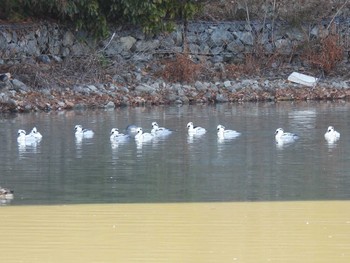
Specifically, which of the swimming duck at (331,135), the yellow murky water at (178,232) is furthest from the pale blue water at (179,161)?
the yellow murky water at (178,232)

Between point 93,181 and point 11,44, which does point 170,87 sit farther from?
point 93,181

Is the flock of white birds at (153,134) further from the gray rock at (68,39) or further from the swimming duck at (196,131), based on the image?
the gray rock at (68,39)

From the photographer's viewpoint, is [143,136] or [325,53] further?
[325,53]

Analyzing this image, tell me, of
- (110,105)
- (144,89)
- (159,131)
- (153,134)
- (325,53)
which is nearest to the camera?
(153,134)

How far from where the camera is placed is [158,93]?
31.1m

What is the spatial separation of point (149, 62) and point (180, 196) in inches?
760

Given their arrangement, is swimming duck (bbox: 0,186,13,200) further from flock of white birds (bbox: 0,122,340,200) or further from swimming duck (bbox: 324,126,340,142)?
swimming duck (bbox: 324,126,340,142)

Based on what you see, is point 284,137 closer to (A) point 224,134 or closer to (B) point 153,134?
(A) point 224,134

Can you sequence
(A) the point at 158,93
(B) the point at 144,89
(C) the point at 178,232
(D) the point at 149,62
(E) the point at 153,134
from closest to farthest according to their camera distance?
(C) the point at 178,232 < (E) the point at 153,134 < (A) the point at 158,93 < (B) the point at 144,89 < (D) the point at 149,62

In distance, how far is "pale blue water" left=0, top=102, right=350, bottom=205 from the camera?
14.8m

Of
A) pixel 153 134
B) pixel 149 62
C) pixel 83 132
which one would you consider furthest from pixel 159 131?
pixel 149 62

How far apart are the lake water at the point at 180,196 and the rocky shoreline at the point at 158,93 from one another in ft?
14.6

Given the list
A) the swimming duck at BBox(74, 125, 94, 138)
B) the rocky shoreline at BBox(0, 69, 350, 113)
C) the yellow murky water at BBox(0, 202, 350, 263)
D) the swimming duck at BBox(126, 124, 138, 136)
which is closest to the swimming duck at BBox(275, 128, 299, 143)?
the swimming duck at BBox(126, 124, 138, 136)

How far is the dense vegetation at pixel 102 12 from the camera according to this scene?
31.8 metres
